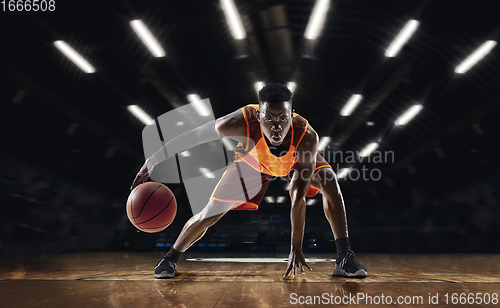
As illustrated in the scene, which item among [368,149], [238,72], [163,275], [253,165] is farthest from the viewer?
[368,149]

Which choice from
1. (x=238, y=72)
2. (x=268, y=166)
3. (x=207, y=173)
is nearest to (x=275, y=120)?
(x=268, y=166)

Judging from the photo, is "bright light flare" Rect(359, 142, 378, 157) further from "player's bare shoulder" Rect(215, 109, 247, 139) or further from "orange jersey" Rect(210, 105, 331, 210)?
"player's bare shoulder" Rect(215, 109, 247, 139)

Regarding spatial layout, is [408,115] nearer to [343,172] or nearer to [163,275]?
[343,172]

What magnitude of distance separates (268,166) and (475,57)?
181 inches

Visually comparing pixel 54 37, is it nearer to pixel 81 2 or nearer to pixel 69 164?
pixel 81 2

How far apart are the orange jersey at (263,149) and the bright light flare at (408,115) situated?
5612 millimetres

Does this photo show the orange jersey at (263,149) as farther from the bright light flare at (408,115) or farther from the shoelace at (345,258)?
the bright light flare at (408,115)

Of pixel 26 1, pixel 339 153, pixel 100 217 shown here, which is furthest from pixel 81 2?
pixel 339 153

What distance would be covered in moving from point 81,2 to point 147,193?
2920 millimetres

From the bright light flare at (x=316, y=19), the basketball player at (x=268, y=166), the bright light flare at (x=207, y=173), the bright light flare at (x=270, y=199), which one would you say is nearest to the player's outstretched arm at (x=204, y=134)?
the basketball player at (x=268, y=166)

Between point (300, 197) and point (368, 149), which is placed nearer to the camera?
point (300, 197)

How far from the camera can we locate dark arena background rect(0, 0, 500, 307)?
67.6 inches

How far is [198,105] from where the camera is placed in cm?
673

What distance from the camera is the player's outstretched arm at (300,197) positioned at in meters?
1.69
